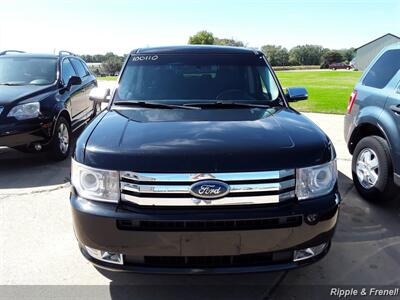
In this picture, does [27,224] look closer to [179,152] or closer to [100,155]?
[100,155]

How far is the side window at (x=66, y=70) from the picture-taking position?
7.33m

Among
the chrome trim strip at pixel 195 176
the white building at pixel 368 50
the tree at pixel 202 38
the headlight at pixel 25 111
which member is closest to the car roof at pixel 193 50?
the chrome trim strip at pixel 195 176

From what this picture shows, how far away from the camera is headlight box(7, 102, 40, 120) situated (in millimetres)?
5934

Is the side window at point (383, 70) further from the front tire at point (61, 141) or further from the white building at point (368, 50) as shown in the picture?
the white building at point (368, 50)

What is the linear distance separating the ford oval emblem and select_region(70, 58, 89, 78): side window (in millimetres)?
6572

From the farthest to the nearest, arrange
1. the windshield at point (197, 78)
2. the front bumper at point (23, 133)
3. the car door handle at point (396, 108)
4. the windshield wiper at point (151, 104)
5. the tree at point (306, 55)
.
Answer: the tree at point (306, 55), the front bumper at point (23, 133), the car door handle at point (396, 108), the windshield at point (197, 78), the windshield wiper at point (151, 104)

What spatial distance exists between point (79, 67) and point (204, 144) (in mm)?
6744

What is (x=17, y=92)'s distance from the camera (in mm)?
6242

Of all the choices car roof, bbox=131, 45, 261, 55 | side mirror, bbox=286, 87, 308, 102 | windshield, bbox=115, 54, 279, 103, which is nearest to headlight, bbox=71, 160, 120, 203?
windshield, bbox=115, 54, 279, 103

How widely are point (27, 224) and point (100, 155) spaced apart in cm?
208

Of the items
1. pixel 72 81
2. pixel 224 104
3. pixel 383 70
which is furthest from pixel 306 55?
pixel 224 104

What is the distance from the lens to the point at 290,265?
2.68 m

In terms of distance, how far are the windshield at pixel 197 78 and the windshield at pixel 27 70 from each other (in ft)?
10.9

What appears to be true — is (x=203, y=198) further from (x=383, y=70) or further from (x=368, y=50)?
(x=368, y=50)
